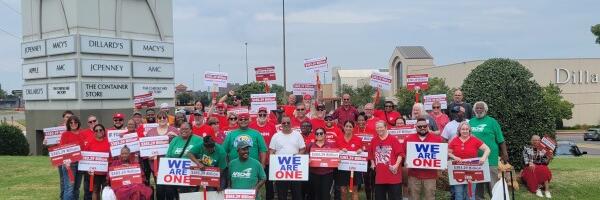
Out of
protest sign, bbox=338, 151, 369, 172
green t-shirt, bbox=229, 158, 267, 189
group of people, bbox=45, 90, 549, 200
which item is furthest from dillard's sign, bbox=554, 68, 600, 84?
green t-shirt, bbox=229, 158, 267, 189

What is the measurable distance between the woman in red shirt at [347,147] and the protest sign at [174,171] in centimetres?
267

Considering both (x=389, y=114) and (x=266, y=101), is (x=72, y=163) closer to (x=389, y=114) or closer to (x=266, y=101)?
(x=266, y=101)

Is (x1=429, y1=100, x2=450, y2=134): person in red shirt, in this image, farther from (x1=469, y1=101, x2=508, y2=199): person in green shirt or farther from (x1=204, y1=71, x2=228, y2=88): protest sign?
(x1=204, y1=71, x2=228, y2=88): protest sign

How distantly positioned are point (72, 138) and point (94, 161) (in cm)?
76

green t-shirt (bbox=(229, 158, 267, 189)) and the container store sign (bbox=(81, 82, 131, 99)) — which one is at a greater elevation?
the container store sign (bbox=(81, 82, 131, 99))

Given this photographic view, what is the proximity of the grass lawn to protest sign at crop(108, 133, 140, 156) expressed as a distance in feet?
10.5

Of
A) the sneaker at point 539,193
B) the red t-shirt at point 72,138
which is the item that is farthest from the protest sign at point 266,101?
the sneaker at point 539,193

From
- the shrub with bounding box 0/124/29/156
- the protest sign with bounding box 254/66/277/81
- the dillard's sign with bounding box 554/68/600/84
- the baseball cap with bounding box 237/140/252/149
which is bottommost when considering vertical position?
the shrub with bounding box 0/124/29/156

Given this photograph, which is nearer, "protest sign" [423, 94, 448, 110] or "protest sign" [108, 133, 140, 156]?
"protest sign" [108, 133, 140, 156]

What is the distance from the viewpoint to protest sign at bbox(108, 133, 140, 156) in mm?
10344

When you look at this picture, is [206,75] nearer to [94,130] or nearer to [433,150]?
[94,130]

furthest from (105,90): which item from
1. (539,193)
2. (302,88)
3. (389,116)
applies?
(539,193)

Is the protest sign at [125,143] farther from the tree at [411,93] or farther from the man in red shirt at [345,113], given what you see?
the tree at [411,93]

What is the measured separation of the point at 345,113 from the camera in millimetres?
12727
